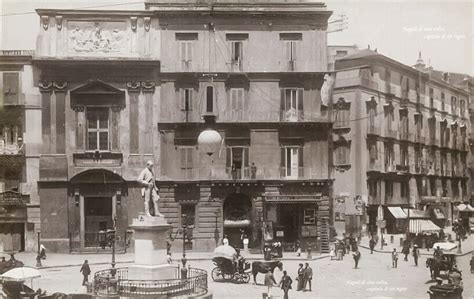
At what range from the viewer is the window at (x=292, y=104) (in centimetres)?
3534

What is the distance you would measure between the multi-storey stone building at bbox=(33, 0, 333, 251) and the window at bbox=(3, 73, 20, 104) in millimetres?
1229

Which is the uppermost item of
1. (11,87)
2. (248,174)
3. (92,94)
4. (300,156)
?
(11,87)

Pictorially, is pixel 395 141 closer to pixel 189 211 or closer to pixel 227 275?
pixel 189 211

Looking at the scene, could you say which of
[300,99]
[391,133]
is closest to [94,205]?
[300,99]

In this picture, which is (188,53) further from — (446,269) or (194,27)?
(446,269)

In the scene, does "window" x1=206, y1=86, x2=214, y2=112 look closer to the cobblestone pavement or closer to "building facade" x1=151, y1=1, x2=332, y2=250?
"building facade" x1=151, y1=1, x2=332, y2=250

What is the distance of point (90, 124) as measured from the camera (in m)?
33.7

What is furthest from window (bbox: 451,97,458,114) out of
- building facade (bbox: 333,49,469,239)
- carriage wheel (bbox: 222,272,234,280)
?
carriage wheel (bbox: 222,272,234,280)

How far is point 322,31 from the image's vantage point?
35219 millimetres

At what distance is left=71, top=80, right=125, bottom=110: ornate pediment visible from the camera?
33656 mm

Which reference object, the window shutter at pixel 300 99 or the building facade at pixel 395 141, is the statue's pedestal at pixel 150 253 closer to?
the window shutter at pixel 300 99

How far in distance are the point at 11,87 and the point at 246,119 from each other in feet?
41.8

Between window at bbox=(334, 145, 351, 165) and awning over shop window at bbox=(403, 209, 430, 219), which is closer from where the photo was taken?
awning over shop window at bbox=(403, 209, 430, 219)

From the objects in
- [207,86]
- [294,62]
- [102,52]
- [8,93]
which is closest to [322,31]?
[294,62]
